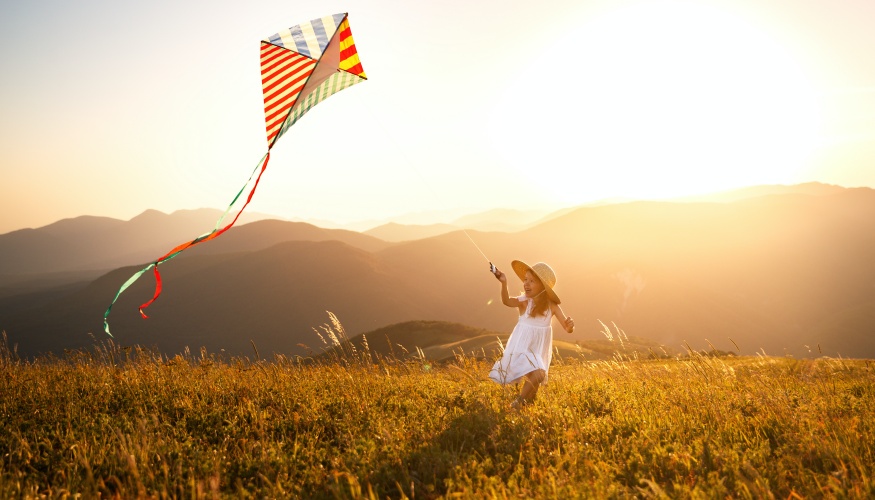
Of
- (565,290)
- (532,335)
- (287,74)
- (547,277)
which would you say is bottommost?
(565,290)

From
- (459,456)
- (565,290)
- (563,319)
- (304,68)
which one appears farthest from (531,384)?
(565,290)

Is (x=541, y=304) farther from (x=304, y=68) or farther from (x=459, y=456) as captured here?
(x=304, y=68)

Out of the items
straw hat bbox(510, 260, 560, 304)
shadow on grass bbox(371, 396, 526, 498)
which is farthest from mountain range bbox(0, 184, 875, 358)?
shadow on grass bbox(371, 396, 526, 498)

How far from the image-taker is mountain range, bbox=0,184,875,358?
84500 mm

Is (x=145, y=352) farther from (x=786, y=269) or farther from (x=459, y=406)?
(x=786, y=269)

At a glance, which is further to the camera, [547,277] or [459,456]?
[547,277]

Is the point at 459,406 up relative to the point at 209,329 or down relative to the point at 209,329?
up

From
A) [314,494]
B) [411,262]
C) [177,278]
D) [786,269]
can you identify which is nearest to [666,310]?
[786,269]

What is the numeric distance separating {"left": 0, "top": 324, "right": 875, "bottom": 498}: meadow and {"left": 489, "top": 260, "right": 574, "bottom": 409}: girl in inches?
10.5

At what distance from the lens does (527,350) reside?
645 cm

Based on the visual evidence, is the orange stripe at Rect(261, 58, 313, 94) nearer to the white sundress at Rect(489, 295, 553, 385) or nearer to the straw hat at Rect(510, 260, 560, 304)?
the straw hat at Rect(510, 260, 560, 304)

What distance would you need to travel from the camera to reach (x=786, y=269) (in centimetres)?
11075

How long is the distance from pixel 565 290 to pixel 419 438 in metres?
95.3

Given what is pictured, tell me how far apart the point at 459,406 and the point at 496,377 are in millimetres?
1008
